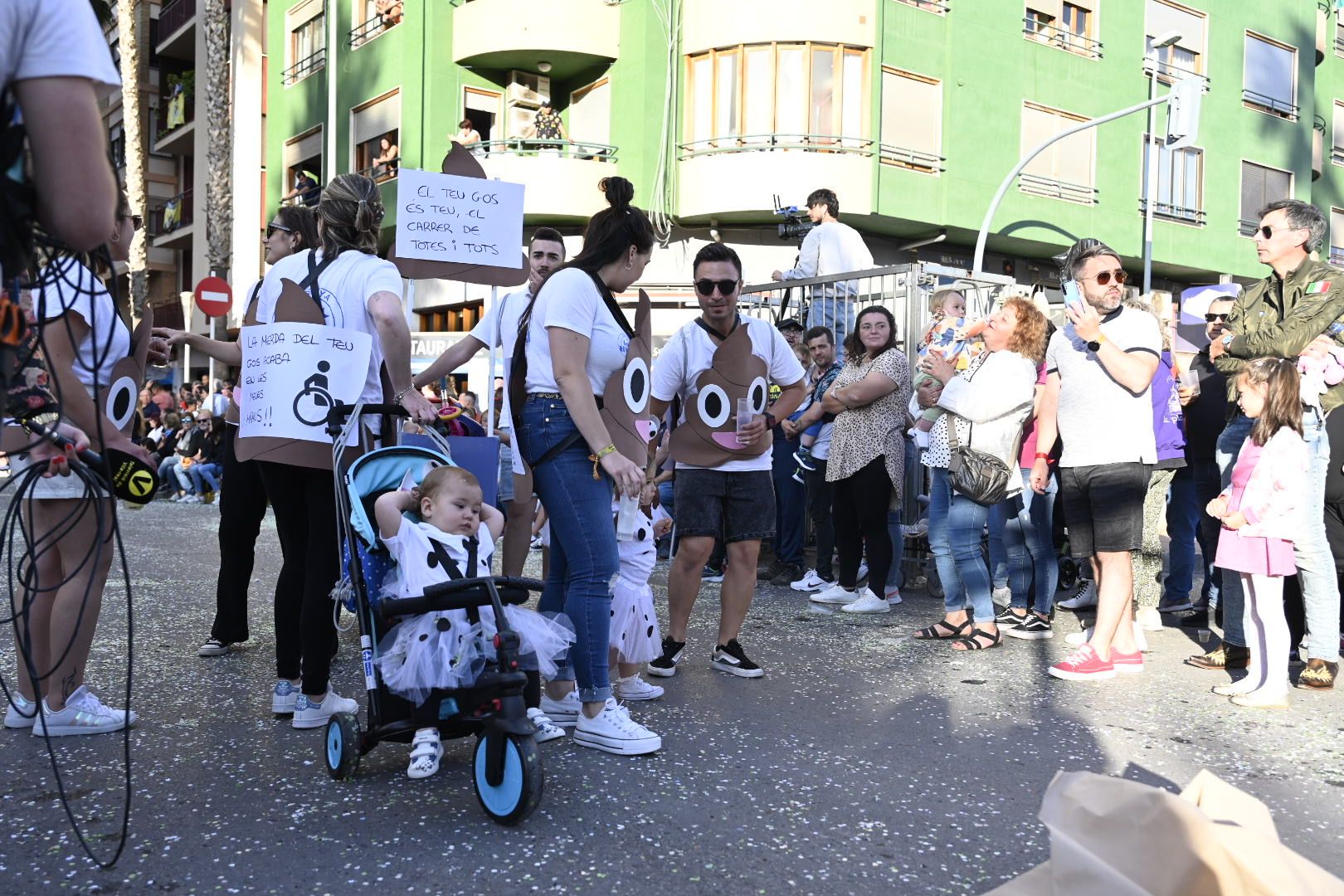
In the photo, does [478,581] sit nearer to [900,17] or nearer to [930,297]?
[930,297]

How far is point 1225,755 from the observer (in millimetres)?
4367

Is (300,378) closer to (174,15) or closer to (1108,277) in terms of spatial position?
Result: (1108,277)

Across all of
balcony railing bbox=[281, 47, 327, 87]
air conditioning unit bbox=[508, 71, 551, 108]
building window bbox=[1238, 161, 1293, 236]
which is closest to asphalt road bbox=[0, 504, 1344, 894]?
air conditioning unit bbox=[508, 71, 551, 108]

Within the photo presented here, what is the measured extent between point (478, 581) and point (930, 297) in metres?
6.11

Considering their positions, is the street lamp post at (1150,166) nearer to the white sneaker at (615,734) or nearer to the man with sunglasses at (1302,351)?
the man with sunglasses at (1302,351)

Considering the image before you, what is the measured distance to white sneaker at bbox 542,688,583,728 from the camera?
4566 millimetres

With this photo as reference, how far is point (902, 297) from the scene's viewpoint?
911 cm

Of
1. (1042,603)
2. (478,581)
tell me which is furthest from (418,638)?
(1042,603)

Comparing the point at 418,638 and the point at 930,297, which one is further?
the point at 930,297

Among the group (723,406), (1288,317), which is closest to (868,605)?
(723,406)

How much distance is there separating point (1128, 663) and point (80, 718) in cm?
457

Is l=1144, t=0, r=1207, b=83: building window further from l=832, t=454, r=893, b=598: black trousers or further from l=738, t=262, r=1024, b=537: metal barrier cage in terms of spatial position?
l=832, t=454, r=893, b=598: black trousers

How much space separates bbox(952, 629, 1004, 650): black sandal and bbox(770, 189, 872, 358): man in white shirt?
4.04 metres

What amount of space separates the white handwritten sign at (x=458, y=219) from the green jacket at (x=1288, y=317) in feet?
12.4
